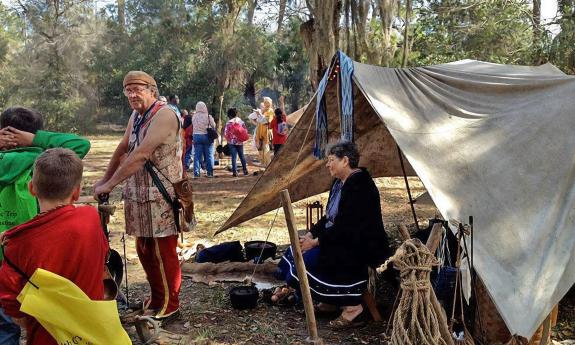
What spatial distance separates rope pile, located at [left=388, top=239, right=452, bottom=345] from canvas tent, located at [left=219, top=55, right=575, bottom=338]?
50 centimetres

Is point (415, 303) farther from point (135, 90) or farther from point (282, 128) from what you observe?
point (282, 128)

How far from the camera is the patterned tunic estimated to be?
391 centimetres

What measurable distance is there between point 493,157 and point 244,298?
91.5 inches

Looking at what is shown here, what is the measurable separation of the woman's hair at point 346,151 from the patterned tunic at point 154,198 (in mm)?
1209

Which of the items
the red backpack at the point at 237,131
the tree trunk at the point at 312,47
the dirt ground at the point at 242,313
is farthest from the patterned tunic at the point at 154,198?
the red backpack at the point at 237,131

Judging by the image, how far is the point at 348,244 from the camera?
13.7 ft

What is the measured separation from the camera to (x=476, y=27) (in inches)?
486

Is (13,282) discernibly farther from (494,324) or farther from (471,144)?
(471,144)

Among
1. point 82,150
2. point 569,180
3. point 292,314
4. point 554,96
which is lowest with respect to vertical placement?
point 292,314

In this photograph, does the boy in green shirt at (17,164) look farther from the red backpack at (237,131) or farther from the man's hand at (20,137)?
the red backpack at (237,131)

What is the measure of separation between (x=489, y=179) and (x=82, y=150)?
2.80 metres

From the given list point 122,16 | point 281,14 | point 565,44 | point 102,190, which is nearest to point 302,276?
point 102,190

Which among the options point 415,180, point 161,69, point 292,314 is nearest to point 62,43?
point 161,69

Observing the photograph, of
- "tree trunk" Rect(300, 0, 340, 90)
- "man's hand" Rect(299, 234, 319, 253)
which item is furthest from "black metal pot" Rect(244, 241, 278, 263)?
"tree trunk" Rect(300, 0, 340, 90)
